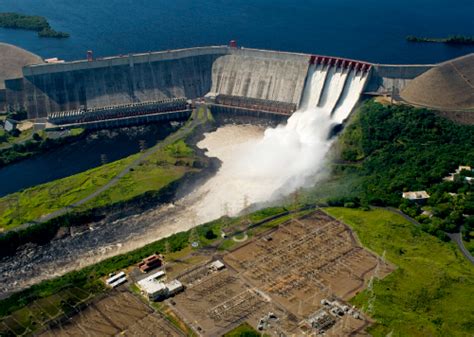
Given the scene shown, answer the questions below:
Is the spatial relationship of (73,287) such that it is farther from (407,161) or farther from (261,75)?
(261,75)

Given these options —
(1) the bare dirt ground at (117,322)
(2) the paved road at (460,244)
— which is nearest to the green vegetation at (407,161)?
(2) the paved road at (460,244)

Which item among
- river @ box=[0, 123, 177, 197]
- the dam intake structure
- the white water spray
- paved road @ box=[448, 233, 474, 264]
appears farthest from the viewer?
the dam intake structure

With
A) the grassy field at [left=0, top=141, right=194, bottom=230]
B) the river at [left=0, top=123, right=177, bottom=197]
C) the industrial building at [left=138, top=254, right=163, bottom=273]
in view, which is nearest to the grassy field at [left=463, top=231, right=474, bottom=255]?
the industrial building at [left=138, top=254, right=163, bottom=273]

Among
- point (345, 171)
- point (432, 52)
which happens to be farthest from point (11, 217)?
point (432, 52)

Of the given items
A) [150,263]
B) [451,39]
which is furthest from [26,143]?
[451,39]

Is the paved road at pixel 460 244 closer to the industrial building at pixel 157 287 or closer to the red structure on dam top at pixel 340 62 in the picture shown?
the industrial building at pixel 157 287

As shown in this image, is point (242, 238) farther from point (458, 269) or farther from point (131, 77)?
point (131, 77)

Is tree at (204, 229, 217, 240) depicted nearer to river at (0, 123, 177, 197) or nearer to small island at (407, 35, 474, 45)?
river at (0, 123, 177, 197)
